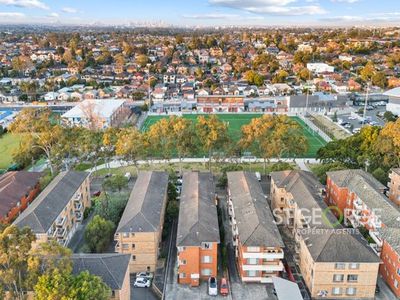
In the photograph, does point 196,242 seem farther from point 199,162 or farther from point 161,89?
point 161,89

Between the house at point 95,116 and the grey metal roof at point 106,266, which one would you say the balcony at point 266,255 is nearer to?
the grey metal roof at point 106,266

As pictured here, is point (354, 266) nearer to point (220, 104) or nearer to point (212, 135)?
point (212, 135)

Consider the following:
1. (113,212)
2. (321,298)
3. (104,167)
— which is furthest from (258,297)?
(104,167)

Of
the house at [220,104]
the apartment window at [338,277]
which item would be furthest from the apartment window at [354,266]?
the house at [220,104]

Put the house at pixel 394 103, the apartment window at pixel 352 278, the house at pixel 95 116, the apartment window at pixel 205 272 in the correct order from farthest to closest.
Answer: the house at pixel 394 103 < the house at pixel 95 116 < the apartment window at pixel 205 272 < the apartment window at pixel 352 278

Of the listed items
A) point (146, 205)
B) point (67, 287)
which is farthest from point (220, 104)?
point (67, 287)

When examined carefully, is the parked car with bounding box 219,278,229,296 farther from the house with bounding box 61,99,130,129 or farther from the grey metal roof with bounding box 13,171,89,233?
the house with bounding box 61,99,130,129
